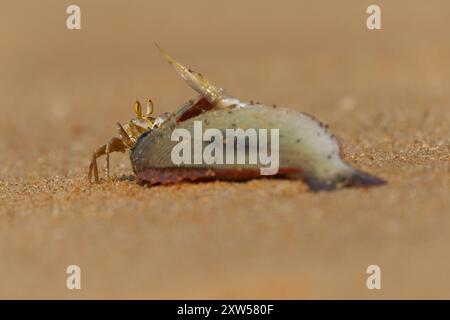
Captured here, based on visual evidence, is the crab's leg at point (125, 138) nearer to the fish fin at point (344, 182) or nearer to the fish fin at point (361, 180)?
the fish fin at point (344, 182)

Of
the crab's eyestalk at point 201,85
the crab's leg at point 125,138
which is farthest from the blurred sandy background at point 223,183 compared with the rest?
the crab's eyestalk at point 201,85

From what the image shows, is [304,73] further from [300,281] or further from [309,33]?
[300,281]

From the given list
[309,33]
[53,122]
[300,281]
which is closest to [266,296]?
[300,281]

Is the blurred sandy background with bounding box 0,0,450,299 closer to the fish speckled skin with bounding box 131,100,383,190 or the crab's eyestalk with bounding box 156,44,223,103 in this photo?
the fish speckled skin with bounding box 131,100,383,190

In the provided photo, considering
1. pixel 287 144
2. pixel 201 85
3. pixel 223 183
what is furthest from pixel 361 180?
pixel 201 85
